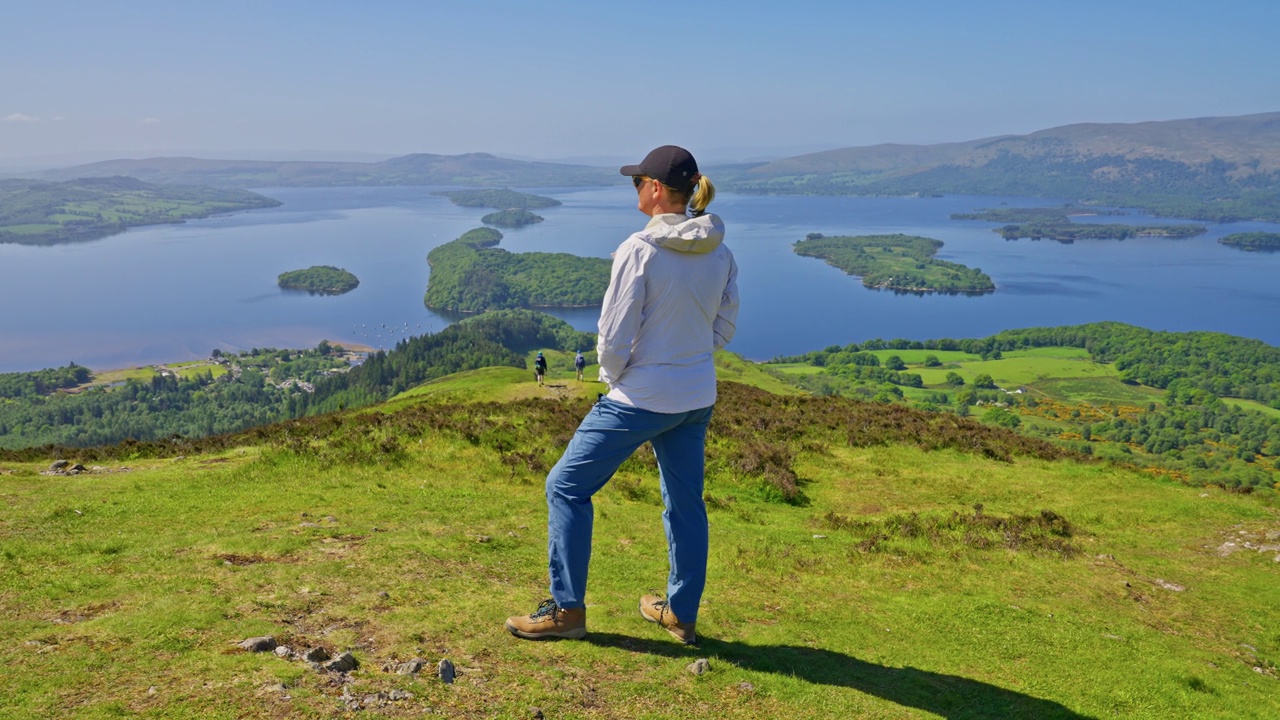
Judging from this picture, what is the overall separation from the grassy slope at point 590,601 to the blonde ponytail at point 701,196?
3.33 m

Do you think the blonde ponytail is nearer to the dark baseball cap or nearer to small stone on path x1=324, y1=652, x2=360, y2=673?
the dark baseball cap

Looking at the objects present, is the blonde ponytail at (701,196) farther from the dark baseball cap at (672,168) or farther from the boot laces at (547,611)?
the boot laces at (547,611)

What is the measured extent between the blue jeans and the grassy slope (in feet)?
1.81

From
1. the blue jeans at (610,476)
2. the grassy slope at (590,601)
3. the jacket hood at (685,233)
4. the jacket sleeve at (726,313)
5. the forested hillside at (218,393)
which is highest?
the jacket hood at (685,233)

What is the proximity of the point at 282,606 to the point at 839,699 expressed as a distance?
433 centimetres

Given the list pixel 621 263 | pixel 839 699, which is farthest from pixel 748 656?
pixel 621 263

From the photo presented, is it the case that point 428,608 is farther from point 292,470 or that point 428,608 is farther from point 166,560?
point 292,470

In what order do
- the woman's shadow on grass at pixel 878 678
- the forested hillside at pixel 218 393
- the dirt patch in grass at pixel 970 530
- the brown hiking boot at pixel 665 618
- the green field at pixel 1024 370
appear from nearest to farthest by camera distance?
the woman's shadow on grass at pixel 878 678, the brown hiking boot at pixel 665 618, the dirt patch in grass at pixel 970 530, the forested hillside at pixel 218 393, the green field at pixel 1024 370

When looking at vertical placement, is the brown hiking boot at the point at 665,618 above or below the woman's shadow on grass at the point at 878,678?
above

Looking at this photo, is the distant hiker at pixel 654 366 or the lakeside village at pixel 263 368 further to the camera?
the lakeside village at pixel 263 368

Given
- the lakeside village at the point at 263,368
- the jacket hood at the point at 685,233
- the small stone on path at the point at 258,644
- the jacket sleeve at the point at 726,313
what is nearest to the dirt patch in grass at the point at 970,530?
the jacket sleeve at the point at 726,313

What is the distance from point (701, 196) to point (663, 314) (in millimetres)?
905

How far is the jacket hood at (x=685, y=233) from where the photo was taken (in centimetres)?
499

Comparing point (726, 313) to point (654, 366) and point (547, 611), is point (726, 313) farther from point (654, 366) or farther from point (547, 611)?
point (547, 611)
